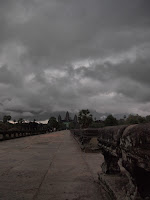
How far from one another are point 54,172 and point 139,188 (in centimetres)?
287

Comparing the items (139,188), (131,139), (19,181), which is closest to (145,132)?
(131,139)

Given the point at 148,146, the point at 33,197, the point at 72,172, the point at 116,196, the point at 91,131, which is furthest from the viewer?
the point at 91,131

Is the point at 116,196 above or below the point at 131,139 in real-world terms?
below

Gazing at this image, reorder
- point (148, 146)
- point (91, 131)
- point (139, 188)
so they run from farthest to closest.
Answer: point (91, 131)
point (139, 188)
point (148, 146)

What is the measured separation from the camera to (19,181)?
358 centimetres

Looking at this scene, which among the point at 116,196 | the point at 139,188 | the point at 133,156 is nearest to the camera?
the point at 133,156

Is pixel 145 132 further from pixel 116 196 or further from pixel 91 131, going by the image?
pixel 91 131

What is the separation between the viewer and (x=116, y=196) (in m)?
2.14

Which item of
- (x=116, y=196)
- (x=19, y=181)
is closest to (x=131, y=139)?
(x=116, y=196)

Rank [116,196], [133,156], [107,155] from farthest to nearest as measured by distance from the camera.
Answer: [107,155], [116,196], [133,156]

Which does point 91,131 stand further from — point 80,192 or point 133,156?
point 133,156

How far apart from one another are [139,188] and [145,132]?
0.65 metres

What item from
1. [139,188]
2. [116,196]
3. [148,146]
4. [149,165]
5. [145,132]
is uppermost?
[145,132]

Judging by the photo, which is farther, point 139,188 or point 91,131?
point 91,131
